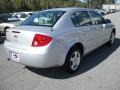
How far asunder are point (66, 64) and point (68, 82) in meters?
0.49

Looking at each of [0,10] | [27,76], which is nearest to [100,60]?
[27,76]

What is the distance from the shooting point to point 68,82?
15.4 ft

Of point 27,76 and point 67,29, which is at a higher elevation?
point 67,29

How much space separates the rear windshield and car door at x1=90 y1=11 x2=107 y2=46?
1421 mm

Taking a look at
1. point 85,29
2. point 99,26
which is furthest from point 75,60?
point 99,26

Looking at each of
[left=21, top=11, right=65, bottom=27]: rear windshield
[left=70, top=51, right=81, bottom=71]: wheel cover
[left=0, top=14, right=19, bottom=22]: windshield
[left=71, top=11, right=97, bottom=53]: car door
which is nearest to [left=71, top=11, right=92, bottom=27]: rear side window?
[left=71, top=11, right=97, bottom=53]: car door

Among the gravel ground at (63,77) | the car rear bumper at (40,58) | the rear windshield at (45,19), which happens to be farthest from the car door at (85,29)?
the car rear bumper at (40,58)

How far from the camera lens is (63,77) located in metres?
4.97

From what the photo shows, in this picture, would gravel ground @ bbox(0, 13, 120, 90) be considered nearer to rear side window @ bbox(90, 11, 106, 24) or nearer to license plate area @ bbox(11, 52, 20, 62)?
license plate area @ bbox(11, 52, 20, 62)

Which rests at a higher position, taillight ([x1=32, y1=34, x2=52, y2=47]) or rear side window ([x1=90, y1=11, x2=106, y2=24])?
rear side window ([x1=90, y1=11, x2=106, y2=24])

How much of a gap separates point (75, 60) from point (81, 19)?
110 cm

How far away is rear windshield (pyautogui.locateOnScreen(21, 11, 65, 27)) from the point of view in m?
5.05

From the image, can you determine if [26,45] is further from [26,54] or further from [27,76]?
[27,76]

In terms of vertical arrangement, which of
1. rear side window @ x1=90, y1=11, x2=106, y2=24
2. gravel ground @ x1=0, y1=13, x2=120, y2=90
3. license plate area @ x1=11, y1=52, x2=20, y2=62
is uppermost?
rear side window @ x1=90, y1=11, x2=106, y2=24
